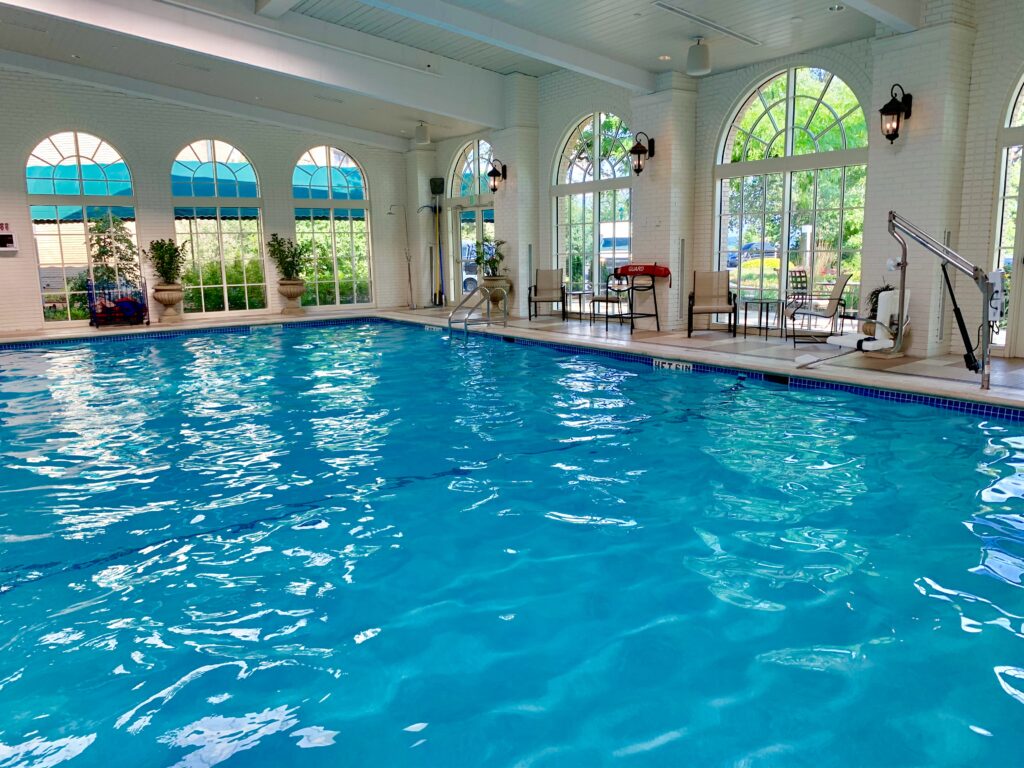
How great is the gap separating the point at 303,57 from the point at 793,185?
20.5ft

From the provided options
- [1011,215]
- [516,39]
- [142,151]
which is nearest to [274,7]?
[516,39]

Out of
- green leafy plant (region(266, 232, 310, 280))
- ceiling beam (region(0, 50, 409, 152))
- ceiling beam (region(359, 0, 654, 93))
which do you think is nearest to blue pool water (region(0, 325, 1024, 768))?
ceiling beam (region(359, 0, 654, 93))

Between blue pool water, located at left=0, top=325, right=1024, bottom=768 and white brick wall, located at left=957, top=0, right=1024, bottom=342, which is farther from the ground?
white brick wall, located at left=957, top=0, right=1024, bottom=342

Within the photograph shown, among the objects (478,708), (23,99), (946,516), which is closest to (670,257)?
(946,516)

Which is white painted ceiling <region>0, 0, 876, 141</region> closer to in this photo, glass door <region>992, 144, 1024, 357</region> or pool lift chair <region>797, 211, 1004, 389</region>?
glass door <region>992, 144, 1024, 357</region>

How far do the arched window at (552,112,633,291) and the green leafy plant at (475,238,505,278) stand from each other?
97 cm

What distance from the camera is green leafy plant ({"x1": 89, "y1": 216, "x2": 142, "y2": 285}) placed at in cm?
1191

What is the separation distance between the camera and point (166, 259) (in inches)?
478

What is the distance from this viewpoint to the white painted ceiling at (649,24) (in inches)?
294

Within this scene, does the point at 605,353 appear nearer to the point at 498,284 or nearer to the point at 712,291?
the point at 712,291

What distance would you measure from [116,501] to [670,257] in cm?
780

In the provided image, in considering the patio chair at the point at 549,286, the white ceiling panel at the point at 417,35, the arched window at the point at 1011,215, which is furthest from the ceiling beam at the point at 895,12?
the patio chair at the point at 549,286

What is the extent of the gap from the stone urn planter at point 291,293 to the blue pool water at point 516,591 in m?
7.87

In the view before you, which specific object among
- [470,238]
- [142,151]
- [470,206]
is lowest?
[470,238]
